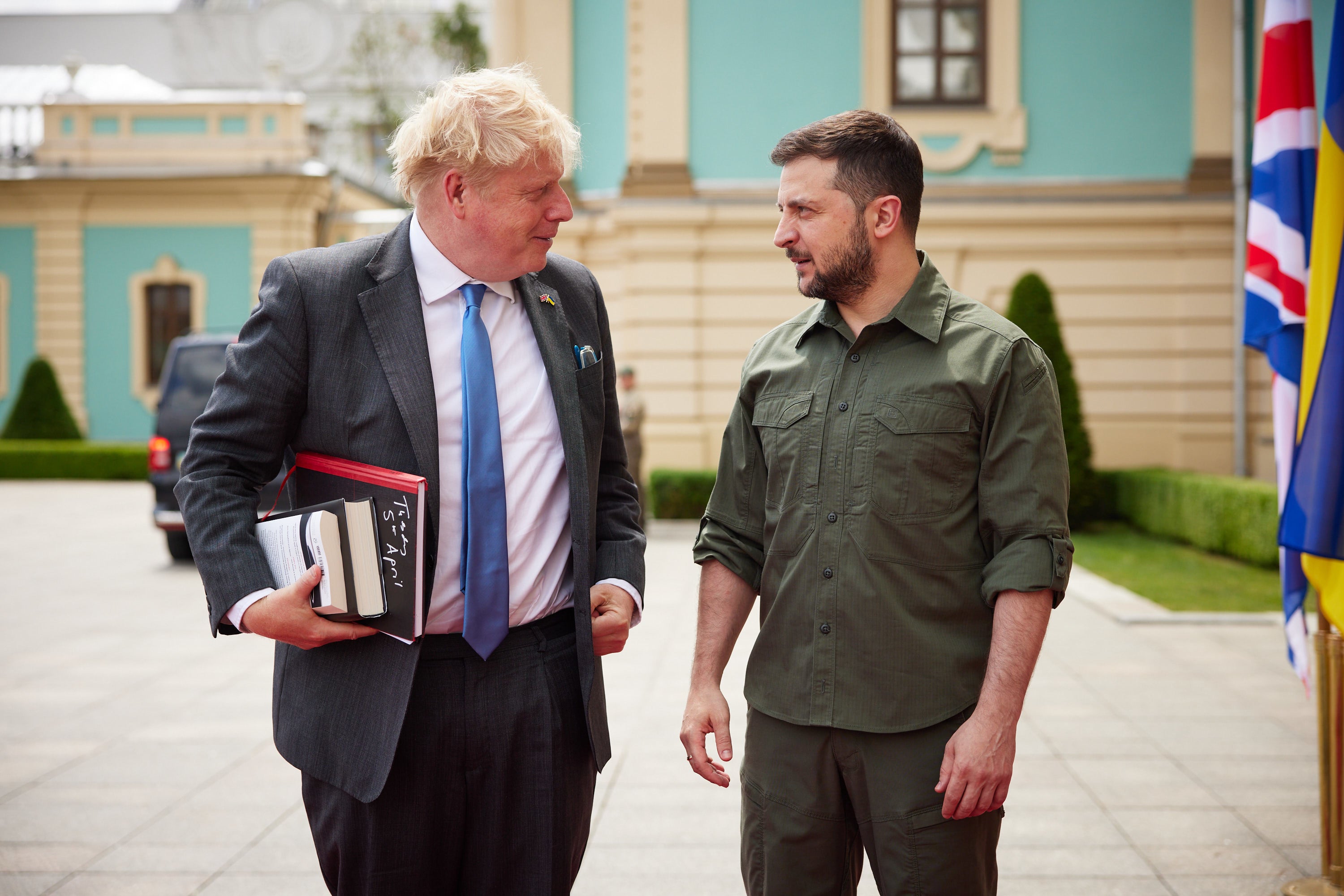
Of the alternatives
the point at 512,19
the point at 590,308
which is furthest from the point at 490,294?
the point at 512,19

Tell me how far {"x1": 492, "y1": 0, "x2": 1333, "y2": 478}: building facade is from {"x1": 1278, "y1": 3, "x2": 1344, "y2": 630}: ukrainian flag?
41.9 feet

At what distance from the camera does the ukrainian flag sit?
3.31m

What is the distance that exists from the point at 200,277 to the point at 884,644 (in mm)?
25243

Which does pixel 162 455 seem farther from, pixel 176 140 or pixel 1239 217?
pixel 176 140

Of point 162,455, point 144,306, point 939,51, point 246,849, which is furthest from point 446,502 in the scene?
point 144,306

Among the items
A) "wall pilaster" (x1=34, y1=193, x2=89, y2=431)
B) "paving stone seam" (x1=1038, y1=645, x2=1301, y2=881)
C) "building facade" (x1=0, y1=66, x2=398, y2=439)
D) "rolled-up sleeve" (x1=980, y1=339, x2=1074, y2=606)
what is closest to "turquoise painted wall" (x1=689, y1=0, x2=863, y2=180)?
"building facade" (x1=0, y1=66, x2=398, y2=439)

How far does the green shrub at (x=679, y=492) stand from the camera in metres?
14.2

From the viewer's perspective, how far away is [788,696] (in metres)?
2.37

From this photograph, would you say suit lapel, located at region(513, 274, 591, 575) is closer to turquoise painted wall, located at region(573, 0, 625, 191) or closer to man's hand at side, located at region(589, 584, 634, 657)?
man's hand at side, located at region(589, 584, 634, 657)

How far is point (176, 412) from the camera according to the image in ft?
35.5

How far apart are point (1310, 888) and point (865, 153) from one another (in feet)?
9.33

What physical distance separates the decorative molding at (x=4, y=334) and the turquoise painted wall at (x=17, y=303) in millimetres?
21

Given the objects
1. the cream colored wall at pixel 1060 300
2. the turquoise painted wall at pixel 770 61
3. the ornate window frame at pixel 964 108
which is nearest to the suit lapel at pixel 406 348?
the cream colored wall at pixel 1060 300

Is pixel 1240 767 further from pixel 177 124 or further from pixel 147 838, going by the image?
pixel 177 124
